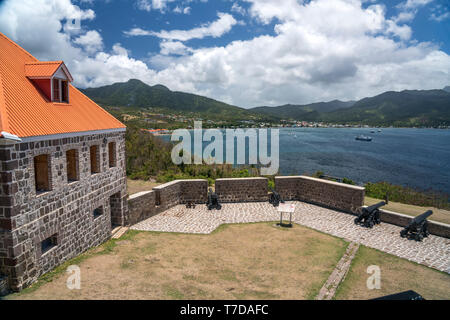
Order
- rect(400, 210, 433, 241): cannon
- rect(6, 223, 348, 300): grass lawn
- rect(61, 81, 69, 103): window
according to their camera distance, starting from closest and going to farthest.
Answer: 1. rect(6, 223, 348, 300): grass lawn
2. rect(61, 81, 69, 103): window
3. rect(400, 210, 433, 241): cannon

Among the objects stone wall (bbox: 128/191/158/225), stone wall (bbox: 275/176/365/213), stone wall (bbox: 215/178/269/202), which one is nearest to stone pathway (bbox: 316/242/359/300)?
stone wall (bbox: 275/176/365/213)

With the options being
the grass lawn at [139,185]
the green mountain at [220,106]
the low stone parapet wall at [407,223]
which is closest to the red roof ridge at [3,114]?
the grass lawn at [139,185]

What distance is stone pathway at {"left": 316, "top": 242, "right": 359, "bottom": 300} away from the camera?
A: 587cm

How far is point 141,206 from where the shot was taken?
10797 mm

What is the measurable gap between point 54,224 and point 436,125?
437 feet

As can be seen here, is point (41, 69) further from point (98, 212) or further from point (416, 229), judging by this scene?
point (416, 229)

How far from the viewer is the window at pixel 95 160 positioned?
8273 millimetres

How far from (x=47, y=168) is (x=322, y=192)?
419 inches

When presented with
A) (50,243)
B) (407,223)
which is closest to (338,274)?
(407,223)

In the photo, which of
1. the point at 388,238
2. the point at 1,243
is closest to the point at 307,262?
the point at 388,238

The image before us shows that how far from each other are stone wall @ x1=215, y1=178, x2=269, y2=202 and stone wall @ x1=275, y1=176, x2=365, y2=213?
757mm

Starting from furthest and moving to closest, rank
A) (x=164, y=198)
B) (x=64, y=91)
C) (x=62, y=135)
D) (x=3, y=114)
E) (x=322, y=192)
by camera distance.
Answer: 1. (x=322, y=192)
2. (x=164, y=198)
3. (x=64, y=91)
4. (x=62, y=135)
5. (x=3, y=114)

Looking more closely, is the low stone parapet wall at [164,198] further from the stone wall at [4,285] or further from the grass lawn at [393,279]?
the grass lawn at [393,279]

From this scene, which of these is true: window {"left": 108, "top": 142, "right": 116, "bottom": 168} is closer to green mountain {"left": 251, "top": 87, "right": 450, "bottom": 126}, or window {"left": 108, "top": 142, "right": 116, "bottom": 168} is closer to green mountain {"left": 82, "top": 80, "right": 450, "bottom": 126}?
green mountain {"left": 82, "top": 80, "right": 450, "bottom": 126}
